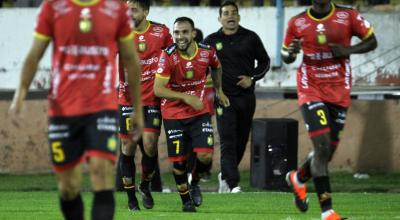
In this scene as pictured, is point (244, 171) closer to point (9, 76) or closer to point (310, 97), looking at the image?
point (9, 76)

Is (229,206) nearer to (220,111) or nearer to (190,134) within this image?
(190,134)

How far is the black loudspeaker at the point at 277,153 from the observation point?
55.8 feet

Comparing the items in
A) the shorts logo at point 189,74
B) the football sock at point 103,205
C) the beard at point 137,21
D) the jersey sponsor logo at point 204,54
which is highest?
the football sock at point 103,205

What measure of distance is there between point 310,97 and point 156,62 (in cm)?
269

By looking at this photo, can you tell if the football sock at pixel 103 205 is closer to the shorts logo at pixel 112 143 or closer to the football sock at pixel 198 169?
the shorts logo at pixel 112 143

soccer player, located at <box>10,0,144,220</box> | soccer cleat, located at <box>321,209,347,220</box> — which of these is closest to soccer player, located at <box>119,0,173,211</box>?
soccer cleat, located at <box>321,209,347,220</box>

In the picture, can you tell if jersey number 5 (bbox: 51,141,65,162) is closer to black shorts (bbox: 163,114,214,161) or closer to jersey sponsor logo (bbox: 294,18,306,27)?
jersey sponsor logo (bbox: 294,18,306,27)

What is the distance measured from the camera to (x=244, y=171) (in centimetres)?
1908

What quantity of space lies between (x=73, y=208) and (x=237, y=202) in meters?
5.83

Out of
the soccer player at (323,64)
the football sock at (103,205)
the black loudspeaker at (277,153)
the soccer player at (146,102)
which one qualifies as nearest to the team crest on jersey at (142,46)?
the soccer player at (146,102)

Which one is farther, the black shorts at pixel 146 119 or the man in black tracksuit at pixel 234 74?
the man in black tracksuit at pixel 234 74

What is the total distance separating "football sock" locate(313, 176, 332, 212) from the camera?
1143 centimetres

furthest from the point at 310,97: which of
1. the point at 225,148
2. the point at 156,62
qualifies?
the point at 225,148

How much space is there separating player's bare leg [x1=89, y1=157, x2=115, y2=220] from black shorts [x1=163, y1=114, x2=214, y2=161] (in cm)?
480
